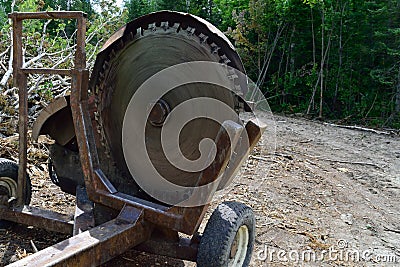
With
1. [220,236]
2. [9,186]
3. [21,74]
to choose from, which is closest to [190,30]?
[220,236]

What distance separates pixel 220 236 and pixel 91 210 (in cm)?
97

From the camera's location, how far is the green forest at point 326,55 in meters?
12.8

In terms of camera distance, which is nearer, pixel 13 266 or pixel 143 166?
pixel 13 266

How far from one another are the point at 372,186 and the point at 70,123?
394 centimetres

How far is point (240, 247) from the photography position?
2.60 m

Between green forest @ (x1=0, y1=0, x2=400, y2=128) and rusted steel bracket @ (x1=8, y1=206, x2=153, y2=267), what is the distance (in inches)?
376

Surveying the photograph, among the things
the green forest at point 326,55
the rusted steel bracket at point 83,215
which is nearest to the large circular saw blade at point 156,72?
the rusted steel bracket at point 83,215

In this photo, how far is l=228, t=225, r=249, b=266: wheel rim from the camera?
8.26 feet

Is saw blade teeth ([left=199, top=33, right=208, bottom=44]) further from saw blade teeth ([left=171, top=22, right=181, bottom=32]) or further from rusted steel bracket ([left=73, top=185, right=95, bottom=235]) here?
rusted steel bracket ([left=73, top=185, right=95, bottom=235])

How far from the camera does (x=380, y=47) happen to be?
42.0 ft

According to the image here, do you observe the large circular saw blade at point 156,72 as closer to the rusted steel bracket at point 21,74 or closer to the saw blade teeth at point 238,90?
the saw blade teeth at point 238,90

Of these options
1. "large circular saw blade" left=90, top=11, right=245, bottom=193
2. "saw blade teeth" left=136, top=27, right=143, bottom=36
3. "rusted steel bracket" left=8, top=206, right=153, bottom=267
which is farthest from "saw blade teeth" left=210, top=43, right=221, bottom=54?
"rusted steel bracket" left=8, top=206, right=153, bottom=267

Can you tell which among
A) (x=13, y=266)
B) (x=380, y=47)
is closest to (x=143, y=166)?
(x=13, y=266)

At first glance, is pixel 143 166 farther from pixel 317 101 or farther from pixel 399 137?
pixel 317 101
